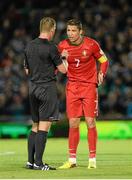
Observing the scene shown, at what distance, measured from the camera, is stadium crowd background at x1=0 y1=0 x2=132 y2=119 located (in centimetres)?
2161

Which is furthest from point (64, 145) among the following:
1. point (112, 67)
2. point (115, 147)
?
point (112, 67)

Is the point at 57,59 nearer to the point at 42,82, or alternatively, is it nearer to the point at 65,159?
the point at 42,82

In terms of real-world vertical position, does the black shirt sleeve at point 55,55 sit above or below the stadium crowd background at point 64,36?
above

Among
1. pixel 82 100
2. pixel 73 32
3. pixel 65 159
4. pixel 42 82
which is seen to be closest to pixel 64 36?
pixel 65 159

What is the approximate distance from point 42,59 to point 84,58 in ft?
2.75

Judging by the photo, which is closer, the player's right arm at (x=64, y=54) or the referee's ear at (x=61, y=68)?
the referee's ear at (x=61, y=68)

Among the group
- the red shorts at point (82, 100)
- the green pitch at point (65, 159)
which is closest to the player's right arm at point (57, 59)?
the red shorts at point (82, 100)

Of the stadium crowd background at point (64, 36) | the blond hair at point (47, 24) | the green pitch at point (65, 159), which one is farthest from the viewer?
the stadium crowd background at point (64, 36)

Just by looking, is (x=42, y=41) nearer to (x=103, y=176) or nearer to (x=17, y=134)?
(x=103, y=176)

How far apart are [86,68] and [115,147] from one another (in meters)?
5.90

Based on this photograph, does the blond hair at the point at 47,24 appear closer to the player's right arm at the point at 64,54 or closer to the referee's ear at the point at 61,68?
the referee's ear at the point at 61,68

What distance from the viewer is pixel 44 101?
11180 mm

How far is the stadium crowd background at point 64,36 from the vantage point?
2161 cm

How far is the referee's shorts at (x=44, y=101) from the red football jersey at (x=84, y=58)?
64 centimetres
